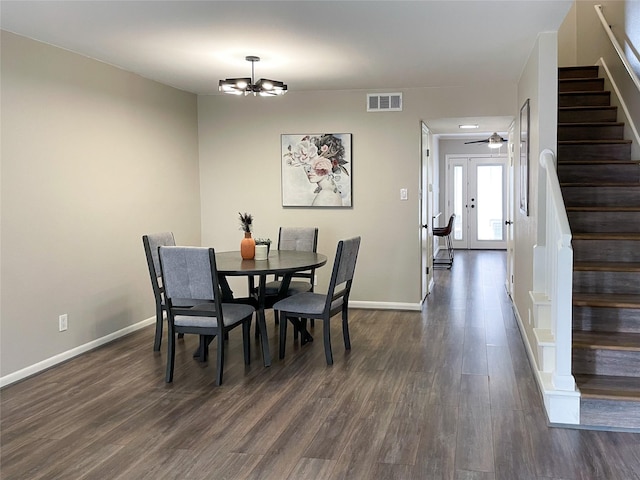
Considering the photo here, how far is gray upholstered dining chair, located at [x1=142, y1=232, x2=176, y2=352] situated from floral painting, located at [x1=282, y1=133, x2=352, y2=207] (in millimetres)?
1800

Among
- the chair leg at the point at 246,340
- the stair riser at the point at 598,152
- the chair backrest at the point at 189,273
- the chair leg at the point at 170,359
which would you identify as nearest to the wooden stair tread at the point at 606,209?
the stair riser at the point at 598,152

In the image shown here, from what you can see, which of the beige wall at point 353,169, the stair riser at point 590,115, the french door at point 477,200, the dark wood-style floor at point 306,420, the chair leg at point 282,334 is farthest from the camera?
the french door at point 477,200

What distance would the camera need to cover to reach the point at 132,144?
5.12 metres

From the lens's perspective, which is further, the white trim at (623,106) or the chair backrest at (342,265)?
the white trim at (623,106)

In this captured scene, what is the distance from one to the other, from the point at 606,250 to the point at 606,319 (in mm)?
652

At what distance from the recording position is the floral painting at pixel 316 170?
6094 mm

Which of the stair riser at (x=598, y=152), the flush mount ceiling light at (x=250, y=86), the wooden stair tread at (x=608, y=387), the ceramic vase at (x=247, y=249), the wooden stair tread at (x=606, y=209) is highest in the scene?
the flush mount ceiling light at (x=250, y=86)

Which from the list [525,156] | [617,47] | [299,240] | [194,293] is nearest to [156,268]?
[194,293]

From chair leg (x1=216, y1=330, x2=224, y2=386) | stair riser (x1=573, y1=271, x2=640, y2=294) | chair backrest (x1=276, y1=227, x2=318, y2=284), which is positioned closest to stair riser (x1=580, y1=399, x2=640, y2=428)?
stair riser (x1=573, y1=271, x2=640, y2=294)

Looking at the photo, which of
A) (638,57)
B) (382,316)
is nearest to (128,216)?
(382,316)

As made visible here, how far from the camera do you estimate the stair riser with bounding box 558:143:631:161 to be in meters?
4.71

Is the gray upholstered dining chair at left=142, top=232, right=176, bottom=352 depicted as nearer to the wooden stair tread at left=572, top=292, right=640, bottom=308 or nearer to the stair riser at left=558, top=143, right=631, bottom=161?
the wooden stair tread at left=572, top=292, right=640, bottom=308

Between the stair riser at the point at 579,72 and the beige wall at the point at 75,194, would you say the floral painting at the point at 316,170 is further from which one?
the stair riser at the point at 579,72

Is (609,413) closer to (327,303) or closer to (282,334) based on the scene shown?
(327,303)
